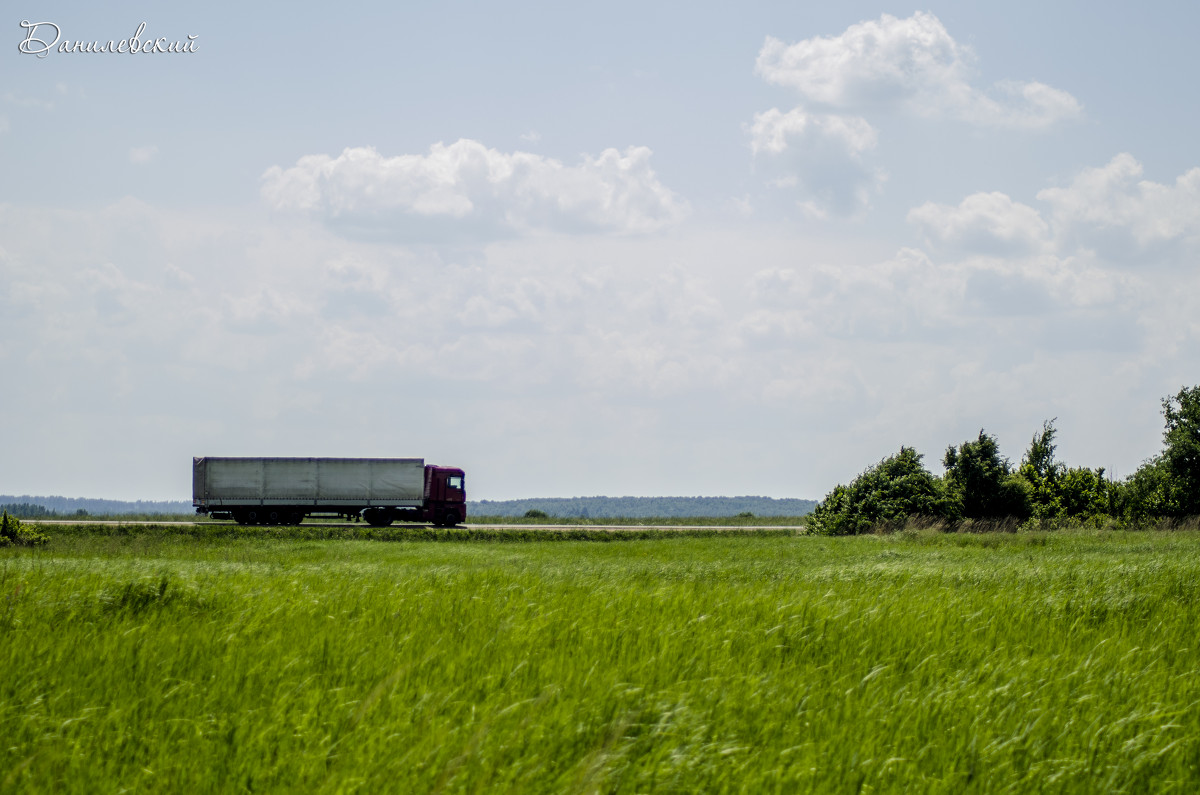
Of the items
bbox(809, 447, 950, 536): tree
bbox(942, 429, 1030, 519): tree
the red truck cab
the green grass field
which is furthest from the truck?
the green grass field

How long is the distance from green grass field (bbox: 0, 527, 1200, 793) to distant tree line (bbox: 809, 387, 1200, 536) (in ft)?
96.9

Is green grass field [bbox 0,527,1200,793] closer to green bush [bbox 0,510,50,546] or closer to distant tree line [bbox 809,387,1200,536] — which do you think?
green bush [bbox 0,510,50,546]

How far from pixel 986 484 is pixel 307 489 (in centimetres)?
3383

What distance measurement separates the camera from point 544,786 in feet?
14.5

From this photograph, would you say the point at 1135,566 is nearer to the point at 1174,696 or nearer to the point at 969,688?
the point at 1174,696

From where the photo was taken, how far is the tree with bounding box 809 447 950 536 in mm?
38469

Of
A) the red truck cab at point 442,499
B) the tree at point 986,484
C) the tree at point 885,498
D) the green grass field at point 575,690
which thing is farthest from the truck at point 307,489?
the green grass field at point 575,690

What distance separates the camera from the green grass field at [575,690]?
182 inches

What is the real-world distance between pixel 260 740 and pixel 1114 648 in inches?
284

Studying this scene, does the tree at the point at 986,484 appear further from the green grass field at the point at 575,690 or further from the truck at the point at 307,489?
the green grass field at the point at 575,690

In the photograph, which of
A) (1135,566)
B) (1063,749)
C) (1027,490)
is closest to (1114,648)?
(1063,749)

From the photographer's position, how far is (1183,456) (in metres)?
48.3

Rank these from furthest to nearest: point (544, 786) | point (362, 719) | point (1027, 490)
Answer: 1. point (1027, 490)
2. point (362, 719)
3. point (544, 786)

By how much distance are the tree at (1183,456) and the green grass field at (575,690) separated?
147 feet
